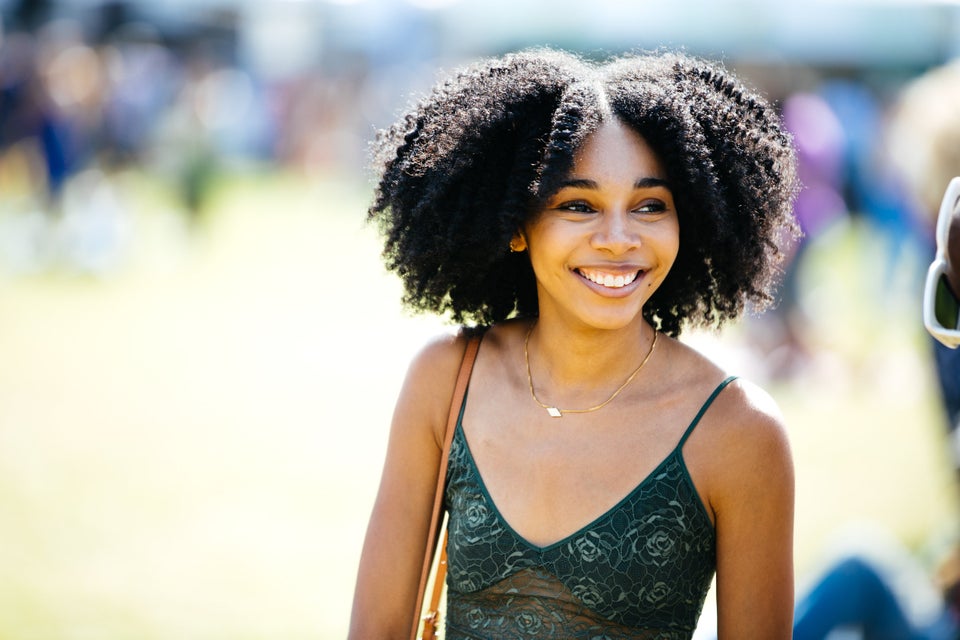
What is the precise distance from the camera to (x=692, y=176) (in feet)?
8.09

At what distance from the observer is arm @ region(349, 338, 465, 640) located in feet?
8.63

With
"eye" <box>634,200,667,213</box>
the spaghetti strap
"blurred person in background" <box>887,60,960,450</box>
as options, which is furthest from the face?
A: "blurred person in background" <box>887,60,960,450</box>

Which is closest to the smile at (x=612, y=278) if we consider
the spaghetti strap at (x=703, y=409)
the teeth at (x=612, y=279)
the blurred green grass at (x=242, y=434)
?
the teeth at (x=612, y=279)

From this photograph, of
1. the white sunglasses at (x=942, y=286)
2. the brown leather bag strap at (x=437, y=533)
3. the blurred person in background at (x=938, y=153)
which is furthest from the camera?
the blurred person in background at (x=938, y=153)

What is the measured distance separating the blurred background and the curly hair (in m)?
0.23

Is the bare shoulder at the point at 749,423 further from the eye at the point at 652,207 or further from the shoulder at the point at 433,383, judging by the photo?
the shoulder at the point at 433,383

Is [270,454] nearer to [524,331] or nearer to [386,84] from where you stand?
[524,331]

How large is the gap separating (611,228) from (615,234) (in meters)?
0.02

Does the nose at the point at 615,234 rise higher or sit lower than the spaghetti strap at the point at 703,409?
higher

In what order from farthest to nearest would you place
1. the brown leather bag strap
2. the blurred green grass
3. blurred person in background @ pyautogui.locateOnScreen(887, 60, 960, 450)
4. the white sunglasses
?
the blurred green grass
blurred person in background @ pyautogui.locateOnScreen(887, 60, 960, 450)
the brown leather bag strap
the white sunglasses

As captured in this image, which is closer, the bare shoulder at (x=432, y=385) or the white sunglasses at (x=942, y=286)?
the white sunglasses at (x=942, y=286)

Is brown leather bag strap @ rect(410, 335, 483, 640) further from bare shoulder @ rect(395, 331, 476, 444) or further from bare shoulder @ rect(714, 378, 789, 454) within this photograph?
bare shoulder @ rect(714, 378, 789, 454)

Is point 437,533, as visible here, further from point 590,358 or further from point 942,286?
point 942,286

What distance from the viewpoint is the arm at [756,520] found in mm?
2359
